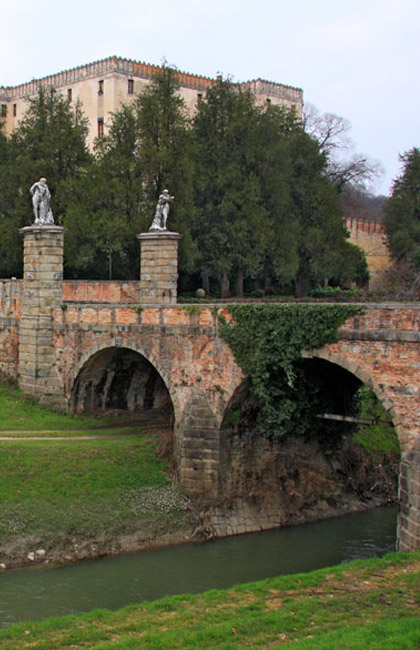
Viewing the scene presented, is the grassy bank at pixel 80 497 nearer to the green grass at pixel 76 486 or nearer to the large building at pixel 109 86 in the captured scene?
the green grass at pixel 76 486

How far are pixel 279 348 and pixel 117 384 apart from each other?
8.70 meters

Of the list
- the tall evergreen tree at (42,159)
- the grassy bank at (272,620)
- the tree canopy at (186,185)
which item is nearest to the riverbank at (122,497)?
the grassy bank at (272,620)

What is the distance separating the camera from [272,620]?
12.7 metres

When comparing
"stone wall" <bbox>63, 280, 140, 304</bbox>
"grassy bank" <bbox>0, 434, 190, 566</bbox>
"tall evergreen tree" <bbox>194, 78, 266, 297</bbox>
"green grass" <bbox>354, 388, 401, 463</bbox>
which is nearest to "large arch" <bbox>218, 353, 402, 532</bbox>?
"grassy bank" <bbox>0, 434, 190, 566</bbox>

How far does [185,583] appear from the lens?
17.1 m

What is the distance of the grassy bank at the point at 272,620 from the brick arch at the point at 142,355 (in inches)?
303

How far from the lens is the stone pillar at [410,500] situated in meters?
16.2

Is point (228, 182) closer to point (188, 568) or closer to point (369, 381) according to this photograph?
point (369, 381)

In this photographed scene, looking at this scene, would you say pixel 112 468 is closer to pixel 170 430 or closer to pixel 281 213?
pixel 170 430

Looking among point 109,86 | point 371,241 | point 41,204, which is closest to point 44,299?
point 41,204

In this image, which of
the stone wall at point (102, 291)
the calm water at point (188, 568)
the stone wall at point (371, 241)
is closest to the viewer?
the calm water at point (188, 568)

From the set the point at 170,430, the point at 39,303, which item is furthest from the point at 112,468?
the point at 39,303

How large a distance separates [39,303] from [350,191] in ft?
134

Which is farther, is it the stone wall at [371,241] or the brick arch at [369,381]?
the stone wall at [371,241]
